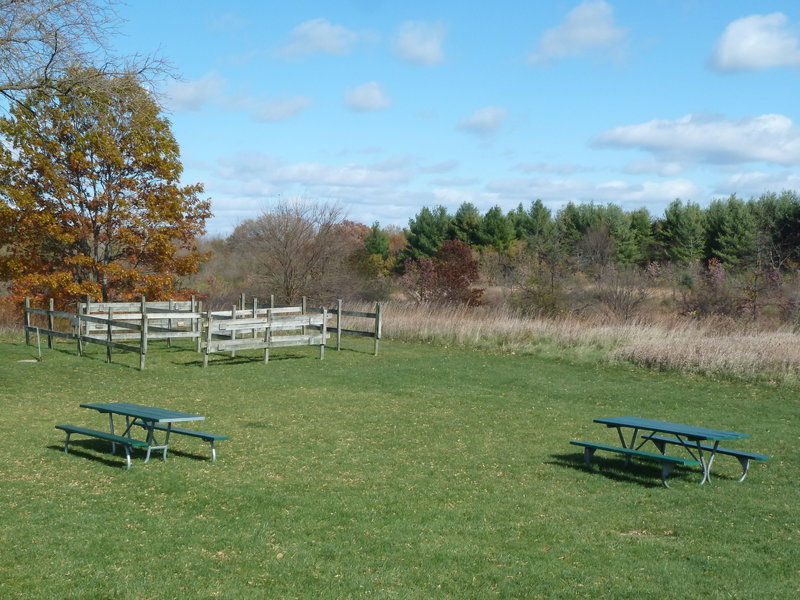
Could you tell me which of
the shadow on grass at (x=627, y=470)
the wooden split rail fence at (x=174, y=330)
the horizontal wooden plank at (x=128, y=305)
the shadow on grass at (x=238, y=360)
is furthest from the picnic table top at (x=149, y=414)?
the horizontal wooden plank at (x=128, y=305)

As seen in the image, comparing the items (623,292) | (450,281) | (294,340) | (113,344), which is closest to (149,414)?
(113,344)

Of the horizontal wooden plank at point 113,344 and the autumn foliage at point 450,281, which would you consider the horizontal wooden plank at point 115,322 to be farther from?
the autumn foliage at point 450,281

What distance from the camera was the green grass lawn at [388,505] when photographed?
5531mm

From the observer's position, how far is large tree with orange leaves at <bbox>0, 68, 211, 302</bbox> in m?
24.0

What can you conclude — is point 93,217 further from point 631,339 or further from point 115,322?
point 631,339

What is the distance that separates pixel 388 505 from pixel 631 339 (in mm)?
14811

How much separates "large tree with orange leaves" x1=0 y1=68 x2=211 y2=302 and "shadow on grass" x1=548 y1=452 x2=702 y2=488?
17.1 m

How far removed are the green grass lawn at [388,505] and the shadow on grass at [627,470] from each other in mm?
41

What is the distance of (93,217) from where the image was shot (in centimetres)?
2525

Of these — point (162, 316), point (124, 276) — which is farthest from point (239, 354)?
point (124, 276)

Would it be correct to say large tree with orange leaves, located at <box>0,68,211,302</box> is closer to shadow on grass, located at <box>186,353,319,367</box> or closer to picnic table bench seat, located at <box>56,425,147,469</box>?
shadow on grass, located at <box>186,353,319,367</box>

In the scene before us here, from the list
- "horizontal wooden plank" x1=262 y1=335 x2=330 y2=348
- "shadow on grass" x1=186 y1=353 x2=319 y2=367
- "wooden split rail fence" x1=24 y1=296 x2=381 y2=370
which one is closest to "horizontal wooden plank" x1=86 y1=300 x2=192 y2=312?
"wooden split rail fence" x1=24 y1=296 x2=381 y2=370

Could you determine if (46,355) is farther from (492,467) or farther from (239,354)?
(492,467)

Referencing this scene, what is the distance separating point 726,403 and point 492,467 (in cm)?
697
